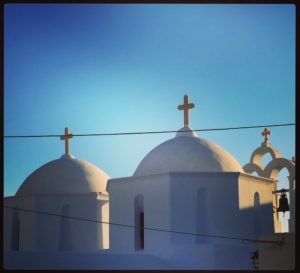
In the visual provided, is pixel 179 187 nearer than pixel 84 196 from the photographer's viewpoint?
Yes

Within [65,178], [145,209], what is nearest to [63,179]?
[65,178]

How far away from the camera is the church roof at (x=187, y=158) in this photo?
650 inches

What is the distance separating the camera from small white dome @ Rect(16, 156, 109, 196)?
19406 mm

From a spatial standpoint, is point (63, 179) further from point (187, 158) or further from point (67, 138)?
point (187, 158)

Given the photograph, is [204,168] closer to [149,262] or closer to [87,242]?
[149,262]

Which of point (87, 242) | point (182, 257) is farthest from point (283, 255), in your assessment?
point (87, 242)

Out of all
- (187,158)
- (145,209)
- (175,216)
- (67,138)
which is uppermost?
(67,138)

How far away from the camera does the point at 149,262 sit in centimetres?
1568

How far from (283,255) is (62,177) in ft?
33.4

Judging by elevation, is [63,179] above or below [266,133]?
below

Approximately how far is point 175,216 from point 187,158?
5.75ft

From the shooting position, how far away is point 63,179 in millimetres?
19672

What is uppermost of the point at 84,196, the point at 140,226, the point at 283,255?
the point at 84,196

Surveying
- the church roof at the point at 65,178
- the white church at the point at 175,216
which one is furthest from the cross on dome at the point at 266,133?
the church roof at the point at 65,178
